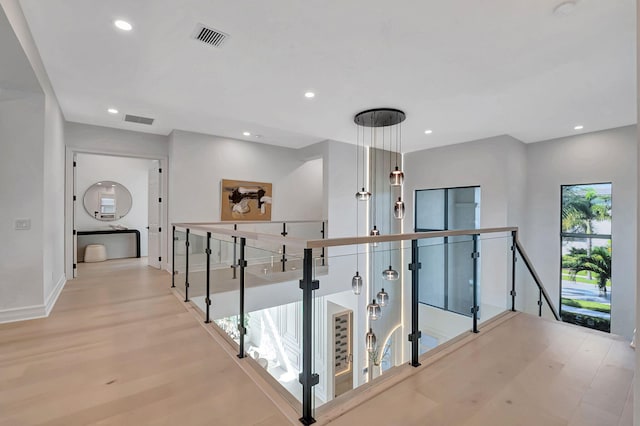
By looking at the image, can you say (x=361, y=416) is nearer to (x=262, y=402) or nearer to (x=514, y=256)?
(x=262, y=402)

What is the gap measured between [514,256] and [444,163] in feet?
11.6

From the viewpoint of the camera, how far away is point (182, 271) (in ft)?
13.7

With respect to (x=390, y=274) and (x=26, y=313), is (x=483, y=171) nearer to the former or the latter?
(x=390, y=274)

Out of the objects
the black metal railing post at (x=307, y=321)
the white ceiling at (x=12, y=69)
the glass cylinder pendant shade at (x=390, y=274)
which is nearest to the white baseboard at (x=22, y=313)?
the white ceiling at (x=12, y=69)

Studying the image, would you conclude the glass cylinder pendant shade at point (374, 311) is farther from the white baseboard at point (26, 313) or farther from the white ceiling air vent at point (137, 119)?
the white ceiling air vent at point (137, 119)

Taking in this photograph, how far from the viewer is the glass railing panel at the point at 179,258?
414 centimetres

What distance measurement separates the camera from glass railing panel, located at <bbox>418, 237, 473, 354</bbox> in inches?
107

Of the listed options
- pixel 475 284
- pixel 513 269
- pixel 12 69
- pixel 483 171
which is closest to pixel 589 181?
pixel 483 171

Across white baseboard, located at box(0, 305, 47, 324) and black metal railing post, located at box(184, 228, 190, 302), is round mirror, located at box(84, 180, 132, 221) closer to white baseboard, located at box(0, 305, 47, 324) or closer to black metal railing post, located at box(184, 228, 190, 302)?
white baseboard, located at box(0, 305, 47, 324)

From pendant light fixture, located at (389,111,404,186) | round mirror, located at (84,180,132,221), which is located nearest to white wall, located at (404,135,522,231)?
pendant light fixture, located at (389,111,404,186)

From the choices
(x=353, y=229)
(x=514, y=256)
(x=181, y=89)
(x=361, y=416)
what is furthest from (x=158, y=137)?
(x=514, y=256)

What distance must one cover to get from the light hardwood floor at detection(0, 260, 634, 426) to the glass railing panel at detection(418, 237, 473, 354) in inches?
11.1

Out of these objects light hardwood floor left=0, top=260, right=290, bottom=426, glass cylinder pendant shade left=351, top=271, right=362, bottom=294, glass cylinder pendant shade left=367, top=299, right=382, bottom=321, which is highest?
glass cylinder pendant shade left=351, top=271, right=362, bottom=294

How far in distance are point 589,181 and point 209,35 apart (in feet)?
23.3
